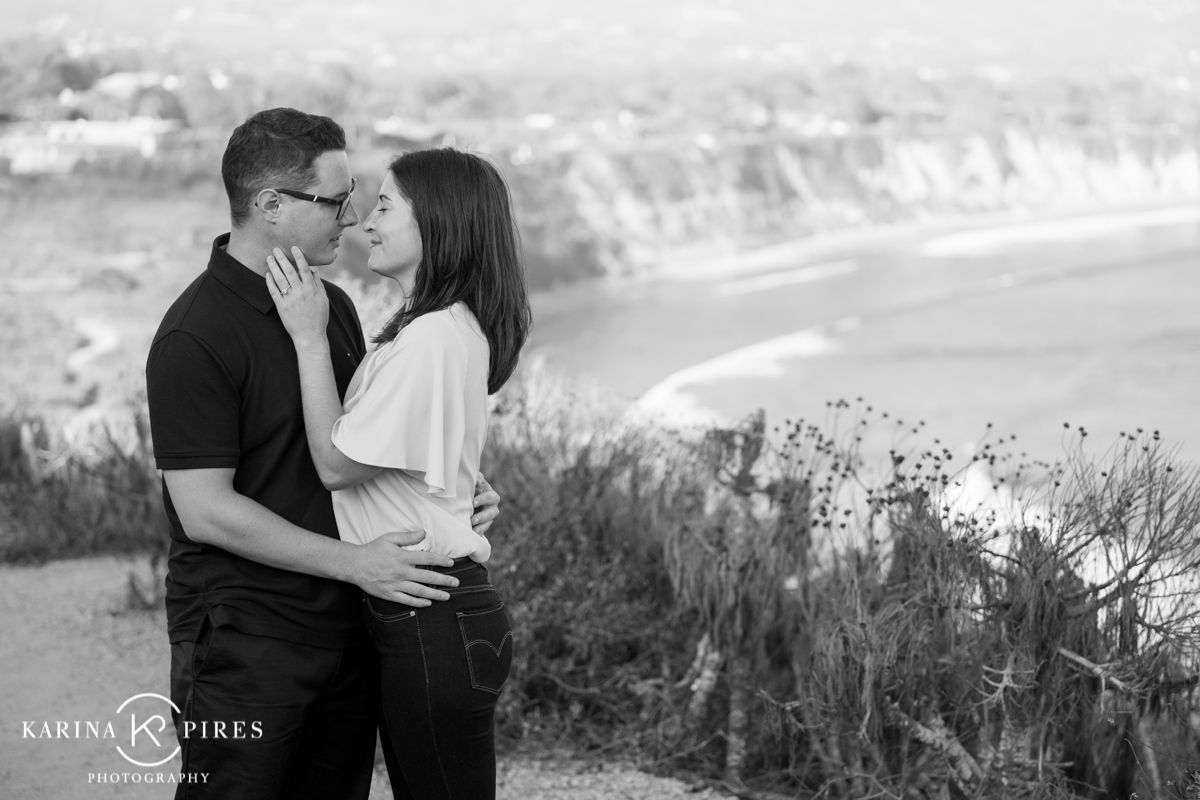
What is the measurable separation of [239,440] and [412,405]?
33 cm

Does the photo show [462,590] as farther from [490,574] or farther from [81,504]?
[81,504]

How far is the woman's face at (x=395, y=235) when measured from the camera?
1.97 m

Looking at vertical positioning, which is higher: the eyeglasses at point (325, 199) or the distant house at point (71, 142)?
the distant house at point (71, 142)

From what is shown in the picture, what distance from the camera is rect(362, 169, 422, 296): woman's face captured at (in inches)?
77.7

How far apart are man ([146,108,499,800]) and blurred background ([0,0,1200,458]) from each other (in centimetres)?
461

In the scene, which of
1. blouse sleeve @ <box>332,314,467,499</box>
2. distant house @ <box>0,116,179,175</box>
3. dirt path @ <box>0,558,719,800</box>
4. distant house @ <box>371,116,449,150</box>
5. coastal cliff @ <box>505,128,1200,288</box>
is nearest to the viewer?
blouse sleeve @ <box>332,314,467,499</box>

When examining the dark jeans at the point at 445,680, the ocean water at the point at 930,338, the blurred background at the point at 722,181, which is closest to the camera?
the dark jeans at the point at 445,680

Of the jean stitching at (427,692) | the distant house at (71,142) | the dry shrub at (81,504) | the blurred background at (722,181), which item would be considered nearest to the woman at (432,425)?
the jean stitching at (427,692)

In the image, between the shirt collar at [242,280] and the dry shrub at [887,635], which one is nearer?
the shirt collar at [242,280]

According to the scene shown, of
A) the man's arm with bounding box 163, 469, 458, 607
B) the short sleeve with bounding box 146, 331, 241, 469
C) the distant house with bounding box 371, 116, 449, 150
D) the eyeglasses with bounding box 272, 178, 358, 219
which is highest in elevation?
the distant house with bounding box 371, 116, 449, 150

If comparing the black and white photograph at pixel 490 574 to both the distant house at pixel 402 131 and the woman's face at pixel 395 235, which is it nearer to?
the woman's face at pixel 395 235

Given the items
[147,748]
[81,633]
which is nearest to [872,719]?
[147,748]

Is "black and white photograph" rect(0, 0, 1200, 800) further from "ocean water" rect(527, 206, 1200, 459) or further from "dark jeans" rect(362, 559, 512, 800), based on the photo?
"ocean water" rect(527, 206, 1200, 459)

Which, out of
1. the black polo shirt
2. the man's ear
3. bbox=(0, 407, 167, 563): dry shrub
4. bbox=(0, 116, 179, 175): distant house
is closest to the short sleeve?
the black polo shirt
